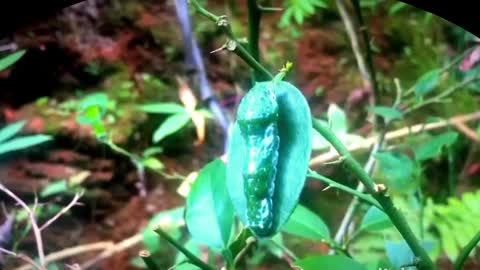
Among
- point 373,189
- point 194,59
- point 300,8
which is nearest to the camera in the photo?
point 373,189

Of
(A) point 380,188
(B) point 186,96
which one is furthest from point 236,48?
(B) point 186,96

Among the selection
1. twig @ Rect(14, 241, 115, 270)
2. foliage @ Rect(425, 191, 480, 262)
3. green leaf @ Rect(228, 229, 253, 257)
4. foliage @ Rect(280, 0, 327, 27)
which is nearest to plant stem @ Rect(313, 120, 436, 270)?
green leaf @ Rect(228, 229, 253, 257)

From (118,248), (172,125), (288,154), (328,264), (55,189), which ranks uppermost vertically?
(288,154)

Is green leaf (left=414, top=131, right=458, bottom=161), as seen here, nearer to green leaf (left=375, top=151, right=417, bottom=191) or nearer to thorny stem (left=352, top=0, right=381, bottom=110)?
green leaf (left=375, top=151, right=417, bottom=191)

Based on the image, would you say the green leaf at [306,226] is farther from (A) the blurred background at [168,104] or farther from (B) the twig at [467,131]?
(B) the twig at [467,131]

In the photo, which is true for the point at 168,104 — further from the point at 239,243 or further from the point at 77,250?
the point at 239,243

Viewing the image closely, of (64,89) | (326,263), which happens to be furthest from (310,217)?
(64,89)
